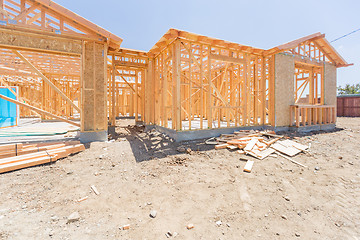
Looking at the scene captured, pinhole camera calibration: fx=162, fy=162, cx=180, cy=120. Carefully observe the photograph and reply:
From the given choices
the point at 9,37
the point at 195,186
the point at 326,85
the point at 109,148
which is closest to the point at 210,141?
the point at 195,186

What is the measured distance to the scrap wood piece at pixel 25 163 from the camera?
405 cm

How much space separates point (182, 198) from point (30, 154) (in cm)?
483

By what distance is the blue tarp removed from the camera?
9.63m

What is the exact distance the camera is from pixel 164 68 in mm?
8516

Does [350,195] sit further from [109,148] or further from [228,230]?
[109,148]

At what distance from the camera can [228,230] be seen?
8.55ft

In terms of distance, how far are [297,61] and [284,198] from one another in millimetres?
9411

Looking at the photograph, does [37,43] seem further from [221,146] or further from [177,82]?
[221,146]

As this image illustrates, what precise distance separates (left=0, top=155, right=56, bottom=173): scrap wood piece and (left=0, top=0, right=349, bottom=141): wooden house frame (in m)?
2.14

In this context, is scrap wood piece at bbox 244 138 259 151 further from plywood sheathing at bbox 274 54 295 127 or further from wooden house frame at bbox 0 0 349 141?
plywood sheathing at bbox 274 54 295 127

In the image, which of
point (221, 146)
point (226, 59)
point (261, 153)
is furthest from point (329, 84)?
point (221, 146)

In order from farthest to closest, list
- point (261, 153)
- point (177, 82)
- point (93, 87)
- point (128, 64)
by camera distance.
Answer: point (128, 64) → point (177, 82) → point (93, 87) → point (261, 153)

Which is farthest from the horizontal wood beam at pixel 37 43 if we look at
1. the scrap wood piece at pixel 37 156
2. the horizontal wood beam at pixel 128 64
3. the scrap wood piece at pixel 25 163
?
the scrap wood piece at pixel 25 163

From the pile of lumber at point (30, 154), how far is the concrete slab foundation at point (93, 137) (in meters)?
0.88
